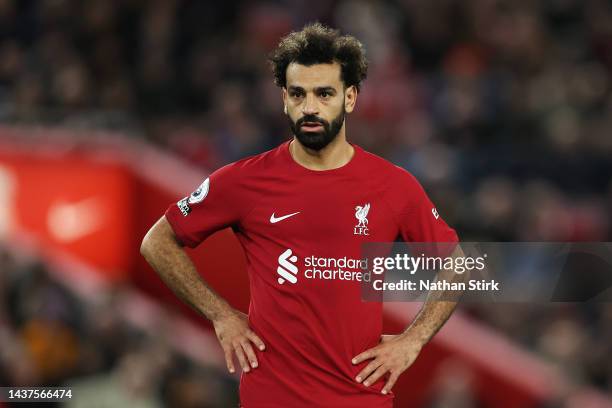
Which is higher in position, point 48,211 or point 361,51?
point 361,51

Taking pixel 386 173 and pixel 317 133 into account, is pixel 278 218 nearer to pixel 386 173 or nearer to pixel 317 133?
pixel 317 133

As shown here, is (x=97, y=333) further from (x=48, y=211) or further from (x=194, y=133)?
(x=194, y=133)

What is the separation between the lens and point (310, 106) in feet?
17.4

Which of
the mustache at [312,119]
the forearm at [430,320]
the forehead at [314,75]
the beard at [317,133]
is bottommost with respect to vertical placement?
the forearm at [430,320]

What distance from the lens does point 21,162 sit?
11477 mm

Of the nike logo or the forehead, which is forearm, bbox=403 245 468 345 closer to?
the nike logo

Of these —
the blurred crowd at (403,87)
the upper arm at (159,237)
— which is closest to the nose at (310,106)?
the upper arm at (159,237)

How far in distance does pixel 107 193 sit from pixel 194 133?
1439mm

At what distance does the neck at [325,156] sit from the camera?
548cm

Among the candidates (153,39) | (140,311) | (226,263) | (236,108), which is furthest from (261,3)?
(226,263)

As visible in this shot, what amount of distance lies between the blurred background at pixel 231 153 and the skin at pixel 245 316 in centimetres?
285

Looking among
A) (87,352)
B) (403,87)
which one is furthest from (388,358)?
(403,87)

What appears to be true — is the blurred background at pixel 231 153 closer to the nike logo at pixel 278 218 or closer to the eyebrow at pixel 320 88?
the nike logo at pixel 278 218

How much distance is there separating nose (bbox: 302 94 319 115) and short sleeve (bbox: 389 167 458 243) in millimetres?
501
